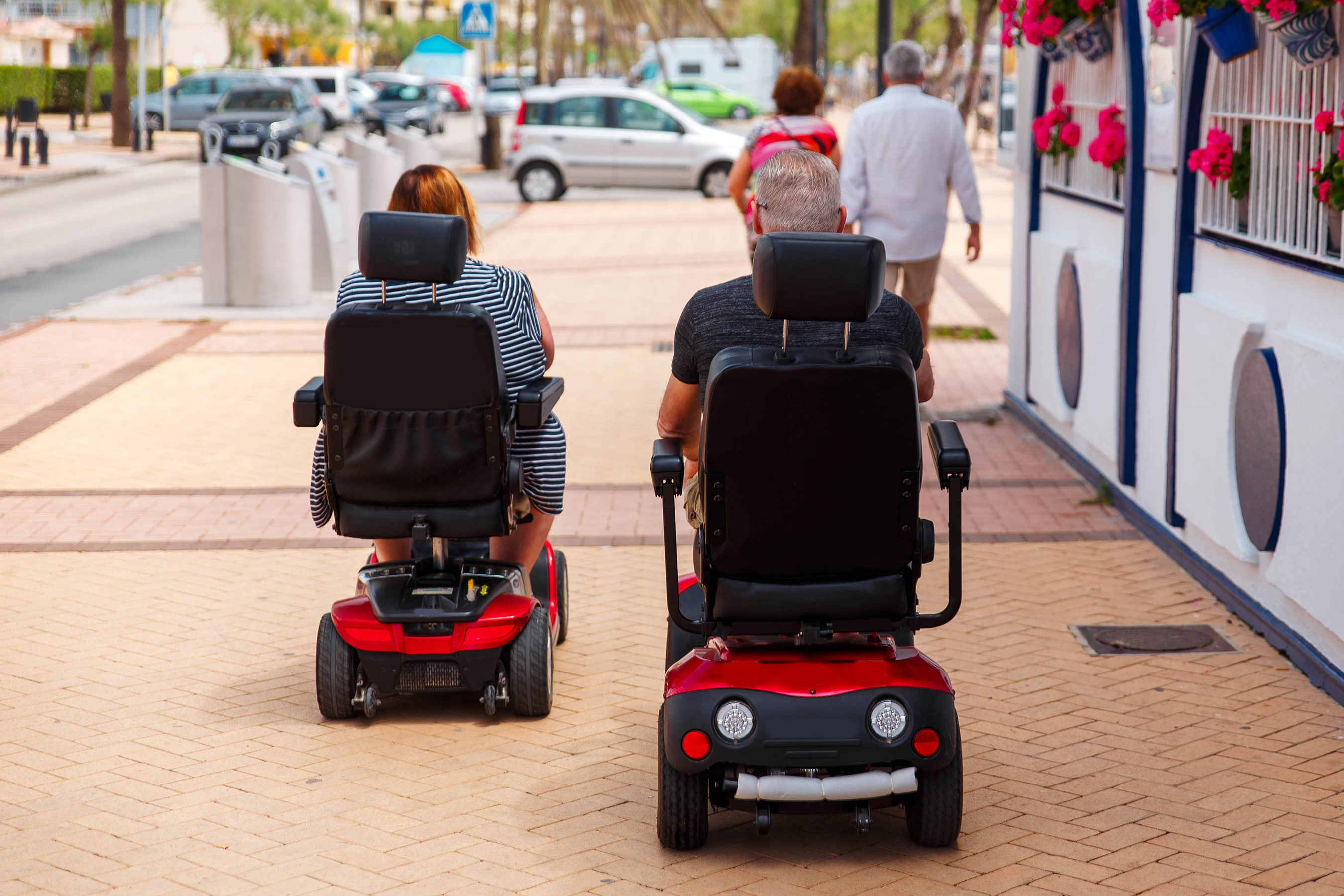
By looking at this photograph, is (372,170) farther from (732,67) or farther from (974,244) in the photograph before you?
(732,67)

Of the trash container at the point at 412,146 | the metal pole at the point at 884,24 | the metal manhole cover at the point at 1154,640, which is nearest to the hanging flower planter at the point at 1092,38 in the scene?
the metal manhole cover at the point at 1154,640

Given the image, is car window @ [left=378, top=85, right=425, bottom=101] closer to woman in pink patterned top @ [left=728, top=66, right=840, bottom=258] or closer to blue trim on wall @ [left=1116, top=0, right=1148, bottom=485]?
woman in pink patterned top @ [left=728, top=66, right=840, bottom=258]

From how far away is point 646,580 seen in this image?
20.5 ft

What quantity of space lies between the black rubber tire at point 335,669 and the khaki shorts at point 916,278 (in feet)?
15.5

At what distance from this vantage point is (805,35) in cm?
2641

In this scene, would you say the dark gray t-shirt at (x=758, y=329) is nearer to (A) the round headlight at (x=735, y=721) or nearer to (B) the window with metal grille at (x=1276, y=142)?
(A) the round headlight at (x=735, y=721)

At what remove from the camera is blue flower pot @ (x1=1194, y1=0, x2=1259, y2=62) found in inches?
215

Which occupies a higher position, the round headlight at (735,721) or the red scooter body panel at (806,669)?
the red scooter body panel at (806,669)

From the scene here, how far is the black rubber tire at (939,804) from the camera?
3666 mm

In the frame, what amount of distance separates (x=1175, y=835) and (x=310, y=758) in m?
2.28

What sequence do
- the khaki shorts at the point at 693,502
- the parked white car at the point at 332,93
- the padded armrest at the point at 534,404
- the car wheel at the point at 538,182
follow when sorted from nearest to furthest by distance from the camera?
the khaki shorts at the point at 693,502, the padded armrest at the point at 534,404, the car wheel at the point at 538,182, the parked white car at the point at 332,93

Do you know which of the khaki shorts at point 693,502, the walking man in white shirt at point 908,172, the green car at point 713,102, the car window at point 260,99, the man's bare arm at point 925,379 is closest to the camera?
the man's bare arm at point 925,379

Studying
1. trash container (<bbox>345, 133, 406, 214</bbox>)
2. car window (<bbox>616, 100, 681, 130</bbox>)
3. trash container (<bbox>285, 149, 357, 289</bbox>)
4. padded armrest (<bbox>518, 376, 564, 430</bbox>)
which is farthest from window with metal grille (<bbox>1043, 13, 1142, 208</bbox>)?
car window (<bbox>616, 100, 681, 130</bbox>)

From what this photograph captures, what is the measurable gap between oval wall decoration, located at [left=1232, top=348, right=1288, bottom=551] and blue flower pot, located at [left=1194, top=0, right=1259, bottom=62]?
3.45 ft
